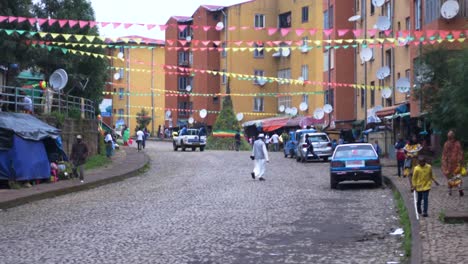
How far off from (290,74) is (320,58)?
6581 mm

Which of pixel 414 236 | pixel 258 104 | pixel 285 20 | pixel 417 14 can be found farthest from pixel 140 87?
pixel 414 236

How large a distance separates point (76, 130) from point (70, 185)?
11.6 m

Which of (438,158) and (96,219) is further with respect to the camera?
(438,158)

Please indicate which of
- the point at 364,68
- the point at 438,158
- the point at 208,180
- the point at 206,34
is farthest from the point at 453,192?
the point at 206,34

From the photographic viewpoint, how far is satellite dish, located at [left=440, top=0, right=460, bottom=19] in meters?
30.1

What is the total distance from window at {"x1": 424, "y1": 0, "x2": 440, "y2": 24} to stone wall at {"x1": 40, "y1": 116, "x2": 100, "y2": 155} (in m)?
16.2

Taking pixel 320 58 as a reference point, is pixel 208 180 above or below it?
below

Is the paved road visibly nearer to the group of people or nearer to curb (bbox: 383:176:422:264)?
curb (bbox: 383:176:422:264)

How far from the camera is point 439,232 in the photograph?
12.7m

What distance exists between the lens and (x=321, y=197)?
21.0 m

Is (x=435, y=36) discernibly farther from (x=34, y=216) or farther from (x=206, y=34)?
(x=206, y=34)

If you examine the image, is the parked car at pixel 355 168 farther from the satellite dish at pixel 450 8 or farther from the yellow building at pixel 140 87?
the yellow building at pixel 140 87

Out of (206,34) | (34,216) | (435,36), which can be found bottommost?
(34,216)

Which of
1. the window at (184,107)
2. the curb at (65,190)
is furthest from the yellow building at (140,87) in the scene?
the curb at (65,190)
